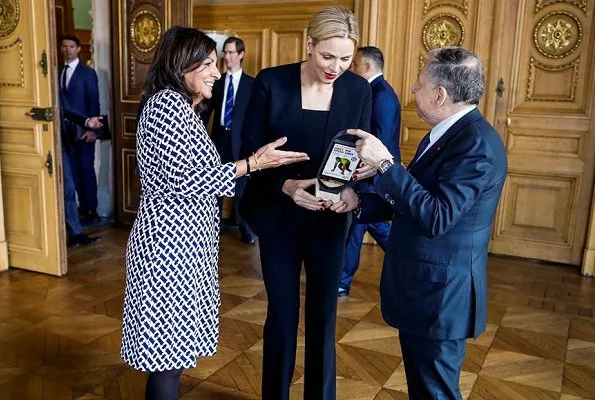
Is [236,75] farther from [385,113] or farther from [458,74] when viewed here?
[458,74]

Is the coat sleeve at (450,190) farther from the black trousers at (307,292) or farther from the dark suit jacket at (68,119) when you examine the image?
the dark suit jacket at (68,119)

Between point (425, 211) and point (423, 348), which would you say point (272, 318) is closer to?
point (423, 348)

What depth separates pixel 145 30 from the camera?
17.2 ft

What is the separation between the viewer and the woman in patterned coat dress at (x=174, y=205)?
1.75 m

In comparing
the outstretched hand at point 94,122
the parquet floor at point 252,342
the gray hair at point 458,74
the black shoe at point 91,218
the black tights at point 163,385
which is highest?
the gray hair at point 458,74

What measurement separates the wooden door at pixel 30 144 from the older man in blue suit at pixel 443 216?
2.87 m

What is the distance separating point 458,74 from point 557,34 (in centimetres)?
371

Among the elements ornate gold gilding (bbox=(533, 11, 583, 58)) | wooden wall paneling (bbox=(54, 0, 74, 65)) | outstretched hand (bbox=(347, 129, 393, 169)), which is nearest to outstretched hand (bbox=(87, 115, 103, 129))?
wooden wall paneling (bbox=(54, 0, 74, 65))

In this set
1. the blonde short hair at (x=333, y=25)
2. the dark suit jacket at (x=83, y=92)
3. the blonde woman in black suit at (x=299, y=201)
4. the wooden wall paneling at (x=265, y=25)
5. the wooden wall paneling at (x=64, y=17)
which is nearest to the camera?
the blonde short hair at (x=333, y=25)

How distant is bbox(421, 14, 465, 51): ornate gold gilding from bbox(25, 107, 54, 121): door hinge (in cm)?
313

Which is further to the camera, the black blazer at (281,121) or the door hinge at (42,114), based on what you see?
the door hinge at (42,114)

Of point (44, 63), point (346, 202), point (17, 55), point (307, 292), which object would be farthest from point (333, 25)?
point (17, 55)

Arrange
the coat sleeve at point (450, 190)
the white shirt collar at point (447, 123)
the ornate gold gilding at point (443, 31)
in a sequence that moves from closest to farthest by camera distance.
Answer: the coat sleeve at point (450, 190) → the white shirt collar at point (447, 123) → the ornate gold gilding at point (443, 31)

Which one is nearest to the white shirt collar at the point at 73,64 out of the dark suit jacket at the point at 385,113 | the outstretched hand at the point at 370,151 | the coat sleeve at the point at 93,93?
the coat sleeve at the point at 93,93
